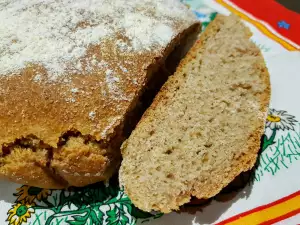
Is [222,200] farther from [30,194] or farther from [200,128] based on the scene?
[30,194]

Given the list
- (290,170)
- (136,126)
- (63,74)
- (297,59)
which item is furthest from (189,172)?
(297,59)

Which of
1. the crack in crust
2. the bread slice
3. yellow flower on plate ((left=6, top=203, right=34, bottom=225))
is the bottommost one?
yellow flower on plate ((left=6, top=203, right=34, bottom=225))

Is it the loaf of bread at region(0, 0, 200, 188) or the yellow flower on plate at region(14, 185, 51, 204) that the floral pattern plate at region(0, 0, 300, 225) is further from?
the loaf of bread at region(0, 0, 200, 188)

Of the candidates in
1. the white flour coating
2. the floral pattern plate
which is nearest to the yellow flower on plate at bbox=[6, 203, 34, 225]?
the floral pattern plate

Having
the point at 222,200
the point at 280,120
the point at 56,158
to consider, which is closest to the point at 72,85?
the point at 56,158

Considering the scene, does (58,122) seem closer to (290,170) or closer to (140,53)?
(140,53)

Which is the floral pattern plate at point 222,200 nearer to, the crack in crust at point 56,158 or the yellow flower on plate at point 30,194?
the yellow flower on plate at point 30,194
